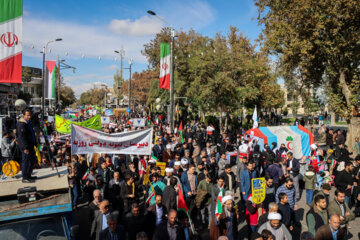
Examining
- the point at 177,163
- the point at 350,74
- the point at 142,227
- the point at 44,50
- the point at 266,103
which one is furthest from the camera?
the point at 266,103

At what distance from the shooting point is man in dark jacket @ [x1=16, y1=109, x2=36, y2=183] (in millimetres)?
5500

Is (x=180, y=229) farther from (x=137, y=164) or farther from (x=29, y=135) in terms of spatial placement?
(x=137, y=164)

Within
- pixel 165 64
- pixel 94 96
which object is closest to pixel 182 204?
pixel 165 64

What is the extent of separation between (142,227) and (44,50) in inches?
832

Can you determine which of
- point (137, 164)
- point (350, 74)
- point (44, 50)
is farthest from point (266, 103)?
point (137, 164)

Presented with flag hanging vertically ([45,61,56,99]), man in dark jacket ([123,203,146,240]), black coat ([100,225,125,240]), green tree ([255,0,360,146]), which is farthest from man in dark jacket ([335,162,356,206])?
flag hanging vertically ([45,61,56,99])

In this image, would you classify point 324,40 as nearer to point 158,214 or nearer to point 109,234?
point 158,214

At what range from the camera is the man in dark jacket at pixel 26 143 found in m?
5.50

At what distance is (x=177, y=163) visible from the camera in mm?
8703

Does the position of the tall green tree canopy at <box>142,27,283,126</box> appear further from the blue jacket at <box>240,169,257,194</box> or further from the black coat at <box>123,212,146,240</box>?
the black coat at <box>123,212,146,240</box>

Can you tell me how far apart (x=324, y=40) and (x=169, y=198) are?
49.2 feet

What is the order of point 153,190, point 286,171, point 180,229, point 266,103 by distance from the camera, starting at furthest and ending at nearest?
point 266,103 → point 286,171 → point 153,190 → point 180,229

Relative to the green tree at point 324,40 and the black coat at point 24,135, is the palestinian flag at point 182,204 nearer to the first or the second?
the black coat at point 24,135

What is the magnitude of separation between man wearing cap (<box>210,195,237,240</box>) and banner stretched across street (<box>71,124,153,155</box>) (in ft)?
11.0
